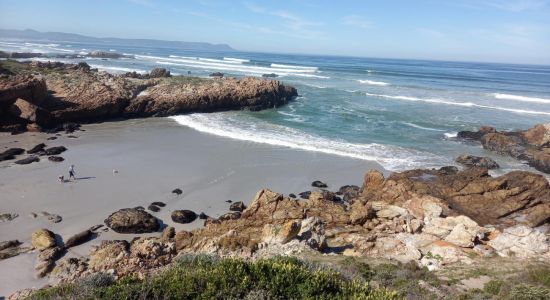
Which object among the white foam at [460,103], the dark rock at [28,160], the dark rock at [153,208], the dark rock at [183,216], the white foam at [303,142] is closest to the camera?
the dark rock at [183,216]

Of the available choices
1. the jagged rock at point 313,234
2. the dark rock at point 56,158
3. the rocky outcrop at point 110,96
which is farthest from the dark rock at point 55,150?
the jagged rock at point 313,234

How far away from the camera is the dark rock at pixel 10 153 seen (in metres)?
21.0

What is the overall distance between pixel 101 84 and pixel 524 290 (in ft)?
114

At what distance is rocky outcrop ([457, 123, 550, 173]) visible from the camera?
80.8 feet

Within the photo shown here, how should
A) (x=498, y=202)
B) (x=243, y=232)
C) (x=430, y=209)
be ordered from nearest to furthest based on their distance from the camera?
(x=243, y=232) → (x=430, y=209) → (x=498, y=202)

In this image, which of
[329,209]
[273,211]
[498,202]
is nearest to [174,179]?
[273,211]

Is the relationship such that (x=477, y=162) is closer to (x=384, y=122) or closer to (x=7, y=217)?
(x=384, y=122)

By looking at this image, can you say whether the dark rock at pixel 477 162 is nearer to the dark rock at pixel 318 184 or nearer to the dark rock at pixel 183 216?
the dark rock at pixel 318 184

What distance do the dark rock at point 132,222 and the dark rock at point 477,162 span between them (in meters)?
18.0

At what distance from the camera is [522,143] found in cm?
2750

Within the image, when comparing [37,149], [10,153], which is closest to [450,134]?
[37,149]

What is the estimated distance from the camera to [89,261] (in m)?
12.0

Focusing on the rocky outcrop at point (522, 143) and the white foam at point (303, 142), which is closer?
the white foam at point (303, 142)

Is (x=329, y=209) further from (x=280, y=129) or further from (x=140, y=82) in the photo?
(x=140, y=82)
